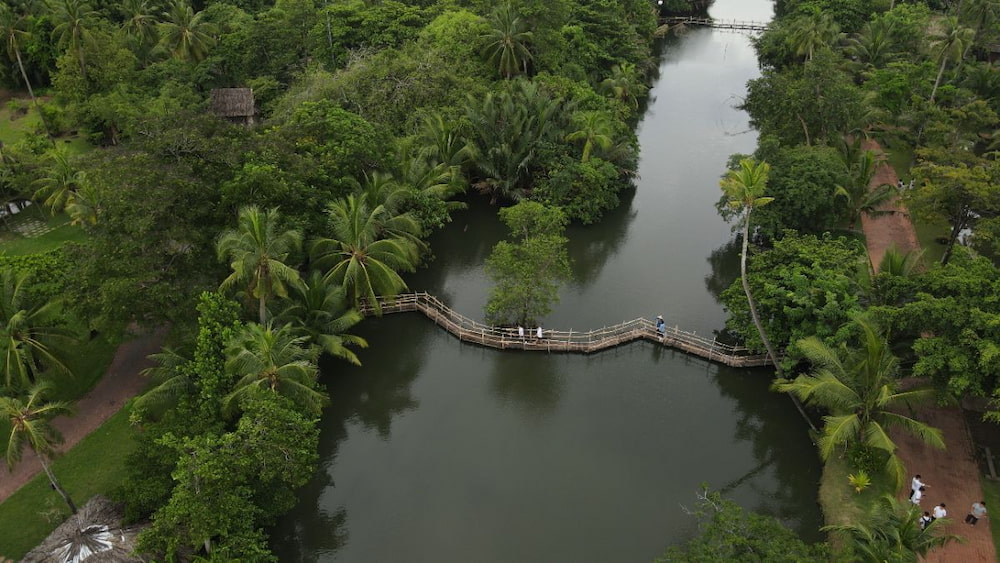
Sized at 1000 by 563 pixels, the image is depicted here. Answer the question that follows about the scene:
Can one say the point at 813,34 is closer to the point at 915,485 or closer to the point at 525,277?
the point at 525,277

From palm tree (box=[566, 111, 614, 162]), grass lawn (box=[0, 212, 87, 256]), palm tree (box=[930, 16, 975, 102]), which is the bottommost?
grass lawn (box=[0, 212, 87, 256])

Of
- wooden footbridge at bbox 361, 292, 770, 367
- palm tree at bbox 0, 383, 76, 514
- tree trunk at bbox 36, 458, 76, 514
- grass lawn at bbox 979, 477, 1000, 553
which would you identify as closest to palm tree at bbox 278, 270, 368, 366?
wooden footbridge at bbox 361, 292, 770, 367

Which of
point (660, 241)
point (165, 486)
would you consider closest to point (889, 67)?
point (660, 241)

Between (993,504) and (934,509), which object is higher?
→ (934,509)

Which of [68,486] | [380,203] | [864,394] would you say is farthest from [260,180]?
[864,394]

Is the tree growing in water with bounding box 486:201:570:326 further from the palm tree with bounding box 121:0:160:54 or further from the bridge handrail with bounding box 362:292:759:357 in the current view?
the palm tree with bounding box 121:0:160:54

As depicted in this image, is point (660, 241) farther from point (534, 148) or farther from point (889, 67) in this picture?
point (889, 67)
